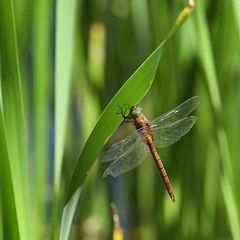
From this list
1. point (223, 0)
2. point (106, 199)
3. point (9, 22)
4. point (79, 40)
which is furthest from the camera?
point (106, 199)

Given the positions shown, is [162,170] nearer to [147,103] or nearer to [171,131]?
[171,131]

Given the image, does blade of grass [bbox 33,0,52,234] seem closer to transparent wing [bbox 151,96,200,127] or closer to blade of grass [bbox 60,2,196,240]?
transparent wing [bbox 151,96,200,127]

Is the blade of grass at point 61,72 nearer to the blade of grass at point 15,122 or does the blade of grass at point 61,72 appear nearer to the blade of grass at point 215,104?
the blade of grass at point 15,122

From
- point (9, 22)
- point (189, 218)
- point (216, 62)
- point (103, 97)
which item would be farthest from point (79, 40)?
point (9, 22)

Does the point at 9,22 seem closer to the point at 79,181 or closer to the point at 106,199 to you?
the point at 79,181

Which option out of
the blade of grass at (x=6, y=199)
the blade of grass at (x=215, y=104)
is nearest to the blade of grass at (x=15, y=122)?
the blade of grass at (x=6, y=199)

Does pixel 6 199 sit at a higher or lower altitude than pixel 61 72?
lower

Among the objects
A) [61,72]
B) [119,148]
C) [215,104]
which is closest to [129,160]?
[119,148]
